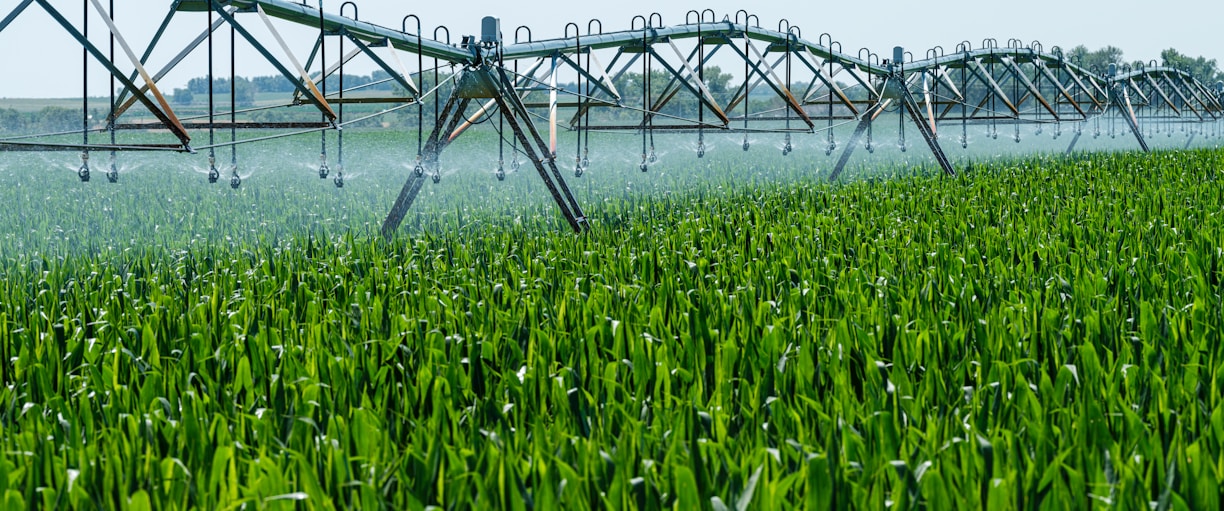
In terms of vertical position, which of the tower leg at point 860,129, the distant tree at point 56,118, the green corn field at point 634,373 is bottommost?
the green corn field at point 634,373

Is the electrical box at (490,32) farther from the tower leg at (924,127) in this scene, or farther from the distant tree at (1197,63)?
the distant tree at (1197,63)

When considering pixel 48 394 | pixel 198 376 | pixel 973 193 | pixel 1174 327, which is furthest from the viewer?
pixel 973 193

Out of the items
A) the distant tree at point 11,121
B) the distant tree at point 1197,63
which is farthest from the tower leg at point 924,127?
the distant tree at point 1197,63

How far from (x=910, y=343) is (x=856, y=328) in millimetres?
218

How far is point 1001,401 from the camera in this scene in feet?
12.1

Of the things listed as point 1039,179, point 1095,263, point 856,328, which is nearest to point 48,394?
point 856,328

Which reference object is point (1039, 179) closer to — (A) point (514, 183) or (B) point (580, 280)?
(A) point (514, 183)

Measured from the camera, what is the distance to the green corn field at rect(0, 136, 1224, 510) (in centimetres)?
291

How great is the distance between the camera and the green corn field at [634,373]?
291 centimetres

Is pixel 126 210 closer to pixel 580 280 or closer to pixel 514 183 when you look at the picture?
pixel 514 183

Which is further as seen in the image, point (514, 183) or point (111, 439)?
point (514, 183)

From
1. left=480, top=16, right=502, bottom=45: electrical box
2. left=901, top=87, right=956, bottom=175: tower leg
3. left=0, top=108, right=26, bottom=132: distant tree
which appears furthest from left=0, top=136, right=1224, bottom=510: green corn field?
left=0, top=108, right=26, bottom=132: distant tree

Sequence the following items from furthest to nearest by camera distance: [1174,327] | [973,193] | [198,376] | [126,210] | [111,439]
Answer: [126,210] → [973,193] → [1174,327] → [198,376] → [111,439]

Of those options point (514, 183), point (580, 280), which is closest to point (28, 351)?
point (580, 280)
